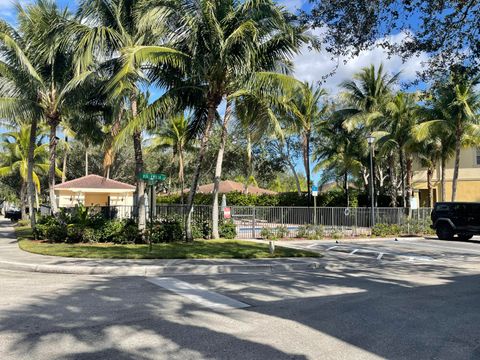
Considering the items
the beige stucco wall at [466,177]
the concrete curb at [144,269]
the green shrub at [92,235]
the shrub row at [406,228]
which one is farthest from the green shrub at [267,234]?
the beige stucco wall at [466,177]

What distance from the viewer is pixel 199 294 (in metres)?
8.52

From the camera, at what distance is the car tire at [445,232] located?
22439 millimetres

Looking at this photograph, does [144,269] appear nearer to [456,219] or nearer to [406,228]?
[456,219]

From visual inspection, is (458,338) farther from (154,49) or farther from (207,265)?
(154,49)

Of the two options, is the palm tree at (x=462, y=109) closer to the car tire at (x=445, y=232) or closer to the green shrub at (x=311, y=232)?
the car tire at (x=445, y=232)

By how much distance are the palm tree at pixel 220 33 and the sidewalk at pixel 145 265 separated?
692 cm

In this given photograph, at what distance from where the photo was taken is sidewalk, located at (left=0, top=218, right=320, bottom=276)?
1126 centimetres

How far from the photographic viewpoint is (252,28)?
15.3 m

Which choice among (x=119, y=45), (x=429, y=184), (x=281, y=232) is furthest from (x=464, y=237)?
(x=119, y=45)

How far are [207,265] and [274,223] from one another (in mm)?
11611

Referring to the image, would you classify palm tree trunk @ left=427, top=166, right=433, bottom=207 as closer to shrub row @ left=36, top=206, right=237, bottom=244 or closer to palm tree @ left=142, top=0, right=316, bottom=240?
palm tree @ left=142, top=0, right=316, bottom=240

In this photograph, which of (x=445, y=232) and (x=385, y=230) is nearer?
(x=445, y=232)

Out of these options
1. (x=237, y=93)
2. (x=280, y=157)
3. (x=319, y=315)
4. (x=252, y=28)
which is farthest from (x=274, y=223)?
(x=280, y=157)

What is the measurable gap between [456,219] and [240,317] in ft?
60.7
